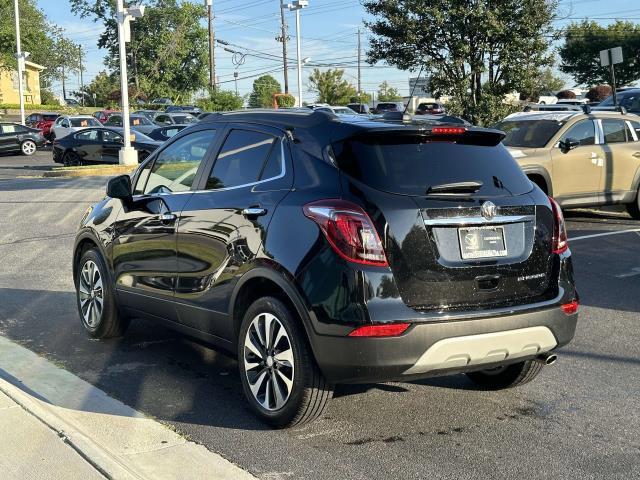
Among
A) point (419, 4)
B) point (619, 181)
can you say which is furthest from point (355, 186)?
point (419, 4)

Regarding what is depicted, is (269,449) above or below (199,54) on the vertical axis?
below

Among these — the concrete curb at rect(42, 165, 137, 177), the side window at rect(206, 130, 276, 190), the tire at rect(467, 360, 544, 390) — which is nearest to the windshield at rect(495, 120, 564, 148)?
the tire at rect(467, 360, 544, 390)

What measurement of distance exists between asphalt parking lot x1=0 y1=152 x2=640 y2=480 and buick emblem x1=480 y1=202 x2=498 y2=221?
48.0 inches

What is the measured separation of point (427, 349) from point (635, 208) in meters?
10.1

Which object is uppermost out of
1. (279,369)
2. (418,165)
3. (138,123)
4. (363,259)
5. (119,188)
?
(138,123)

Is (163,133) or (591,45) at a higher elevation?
(591,45)

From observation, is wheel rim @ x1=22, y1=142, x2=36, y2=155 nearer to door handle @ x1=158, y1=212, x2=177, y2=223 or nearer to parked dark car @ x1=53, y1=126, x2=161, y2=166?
parked dark car @ x1=53, y1=126, x2=161, y2=166

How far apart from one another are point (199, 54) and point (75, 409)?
75775mm

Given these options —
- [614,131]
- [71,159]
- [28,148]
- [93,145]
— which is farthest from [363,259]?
[28,148]

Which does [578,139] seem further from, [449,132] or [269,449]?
[269,449]

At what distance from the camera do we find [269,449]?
414 cm

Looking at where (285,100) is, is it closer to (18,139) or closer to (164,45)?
(18,139)

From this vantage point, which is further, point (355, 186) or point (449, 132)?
point (449, 132)

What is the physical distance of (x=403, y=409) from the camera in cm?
475
